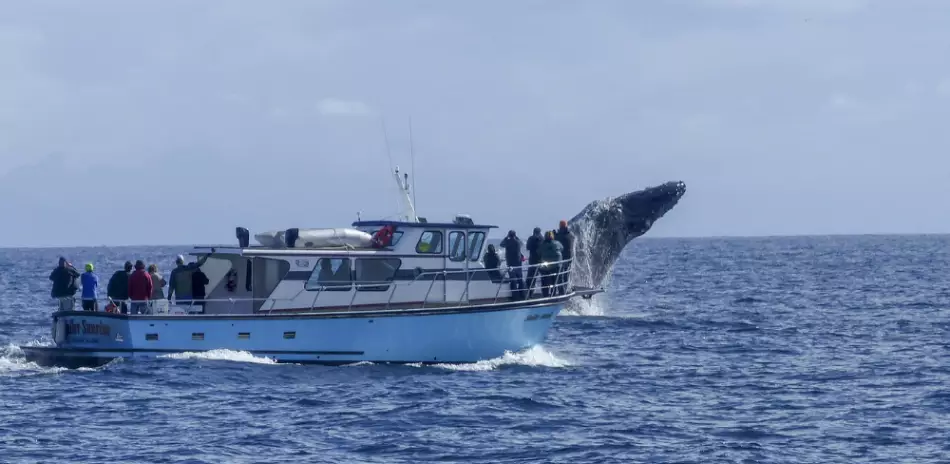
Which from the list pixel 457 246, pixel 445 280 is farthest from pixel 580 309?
pixel 445 280

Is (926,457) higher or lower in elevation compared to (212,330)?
lower

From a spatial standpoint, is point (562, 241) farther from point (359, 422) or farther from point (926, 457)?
point (926, 457)

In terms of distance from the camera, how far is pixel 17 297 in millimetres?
63531

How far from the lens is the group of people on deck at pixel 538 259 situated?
99.2 feet

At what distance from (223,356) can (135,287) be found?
98.1 inches

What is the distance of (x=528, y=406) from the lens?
24.8 metres

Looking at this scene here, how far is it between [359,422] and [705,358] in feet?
42.8

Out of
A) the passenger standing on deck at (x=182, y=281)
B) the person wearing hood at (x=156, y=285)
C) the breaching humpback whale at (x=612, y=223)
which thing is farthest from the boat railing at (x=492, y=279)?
the breaching humpback whale at (x=612, y=223)

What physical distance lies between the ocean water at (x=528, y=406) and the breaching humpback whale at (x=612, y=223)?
1379cm

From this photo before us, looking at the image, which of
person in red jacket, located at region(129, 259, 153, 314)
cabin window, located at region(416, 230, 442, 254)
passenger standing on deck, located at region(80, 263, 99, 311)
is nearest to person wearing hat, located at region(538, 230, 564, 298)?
cabin window, located at region(416, 230, 442, 254)

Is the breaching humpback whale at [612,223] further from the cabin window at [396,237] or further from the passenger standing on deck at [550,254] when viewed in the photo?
the cabin window at [396,237]

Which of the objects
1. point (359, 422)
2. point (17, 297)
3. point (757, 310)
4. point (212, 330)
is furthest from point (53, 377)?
point (17, 297)

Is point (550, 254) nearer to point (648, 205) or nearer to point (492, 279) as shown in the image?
point (492, 279)

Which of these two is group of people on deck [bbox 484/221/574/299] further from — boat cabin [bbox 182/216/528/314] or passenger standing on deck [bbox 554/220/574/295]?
boat cabin [bbox 182/216/528/314]
